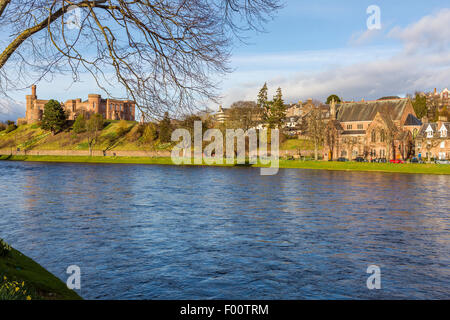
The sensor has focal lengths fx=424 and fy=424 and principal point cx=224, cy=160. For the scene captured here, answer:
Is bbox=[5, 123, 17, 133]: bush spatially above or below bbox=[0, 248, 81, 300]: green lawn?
above

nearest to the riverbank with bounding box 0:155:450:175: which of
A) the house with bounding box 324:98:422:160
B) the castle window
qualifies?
the house with bounding box 324:98:422:160

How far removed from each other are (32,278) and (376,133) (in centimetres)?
10940

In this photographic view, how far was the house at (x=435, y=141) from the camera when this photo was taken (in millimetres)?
101938

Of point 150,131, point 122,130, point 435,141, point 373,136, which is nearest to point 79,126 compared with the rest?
point 122,130

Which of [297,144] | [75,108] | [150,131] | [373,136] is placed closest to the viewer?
[150,131]

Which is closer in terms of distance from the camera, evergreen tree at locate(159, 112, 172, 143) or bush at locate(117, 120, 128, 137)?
evergreen tree at locate(159, 112, 172, 143)

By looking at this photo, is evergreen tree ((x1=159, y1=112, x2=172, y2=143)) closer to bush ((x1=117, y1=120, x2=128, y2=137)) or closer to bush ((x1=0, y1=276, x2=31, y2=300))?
bush ((x1=0, y1=276, x2=31, y2=300))

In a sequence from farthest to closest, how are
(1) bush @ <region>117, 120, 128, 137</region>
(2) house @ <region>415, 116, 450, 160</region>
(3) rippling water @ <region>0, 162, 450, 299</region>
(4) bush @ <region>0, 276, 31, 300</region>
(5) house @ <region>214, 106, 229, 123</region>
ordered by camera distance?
(1) bush @ <region>117, 120, 128, 137</region> < (2) house @ <region>415, 116, 450, 160</region> < (3) rippling water @ <region>0, 162, 450, 299</region> < (5) house @ <region>214, 106, 229, 123</region> < (4) bush @ <region>0, 276, 31, 300</region>

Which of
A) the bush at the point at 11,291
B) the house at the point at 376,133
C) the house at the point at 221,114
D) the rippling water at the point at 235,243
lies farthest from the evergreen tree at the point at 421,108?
the bush at the point at 11,291

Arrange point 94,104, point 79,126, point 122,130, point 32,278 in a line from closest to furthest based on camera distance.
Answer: point 32,278
point 122,130
point 79,126
point 94,104

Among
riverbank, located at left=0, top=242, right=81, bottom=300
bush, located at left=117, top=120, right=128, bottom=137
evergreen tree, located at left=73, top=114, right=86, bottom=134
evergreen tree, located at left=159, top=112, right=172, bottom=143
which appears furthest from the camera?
evergreen tree, located at left=73, top=114, right=86, bottom=134

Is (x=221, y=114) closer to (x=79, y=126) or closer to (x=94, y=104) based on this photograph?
(x=79, y=126)

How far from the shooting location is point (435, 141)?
339ft

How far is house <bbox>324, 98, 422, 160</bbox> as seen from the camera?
10894 centimetres
